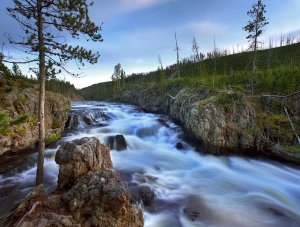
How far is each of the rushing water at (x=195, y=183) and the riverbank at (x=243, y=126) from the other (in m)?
1.39

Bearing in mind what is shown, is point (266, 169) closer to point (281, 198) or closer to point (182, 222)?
point (281, 198)

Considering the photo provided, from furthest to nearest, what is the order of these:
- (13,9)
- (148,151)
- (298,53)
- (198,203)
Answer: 1. (298,53)
2. (148,151)
3. (198,203)
4. (13,9)

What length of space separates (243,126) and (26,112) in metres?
18.3

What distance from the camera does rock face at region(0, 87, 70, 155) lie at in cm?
1812

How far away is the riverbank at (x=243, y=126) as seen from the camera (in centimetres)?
2100

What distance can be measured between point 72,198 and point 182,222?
5.20 metres

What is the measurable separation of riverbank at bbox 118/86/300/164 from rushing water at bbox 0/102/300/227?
4.56 ft

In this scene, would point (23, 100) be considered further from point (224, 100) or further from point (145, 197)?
point (224, 100)

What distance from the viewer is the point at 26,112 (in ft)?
64.2

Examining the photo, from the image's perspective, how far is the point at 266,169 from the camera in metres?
18.2

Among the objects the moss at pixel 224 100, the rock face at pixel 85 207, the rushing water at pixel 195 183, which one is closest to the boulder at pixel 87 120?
the rushing water at pixel 195 183

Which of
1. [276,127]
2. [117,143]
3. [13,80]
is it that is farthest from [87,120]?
[276,127]

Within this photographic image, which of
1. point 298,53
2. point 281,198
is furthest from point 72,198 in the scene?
point 298,53

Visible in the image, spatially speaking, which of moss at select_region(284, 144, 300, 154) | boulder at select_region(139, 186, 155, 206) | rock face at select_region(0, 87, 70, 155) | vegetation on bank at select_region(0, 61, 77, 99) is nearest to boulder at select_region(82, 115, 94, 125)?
rock face at select_region(0, 87, 70, 155)
